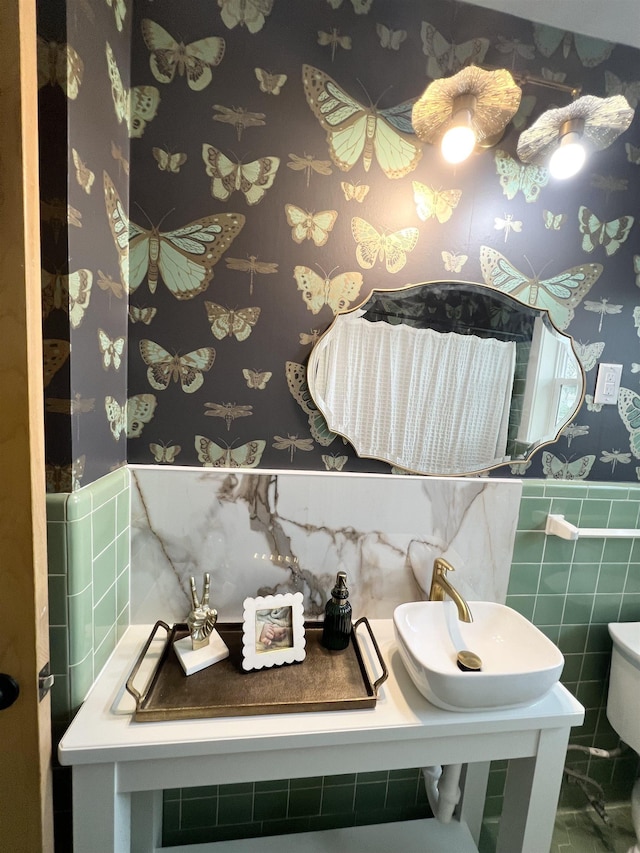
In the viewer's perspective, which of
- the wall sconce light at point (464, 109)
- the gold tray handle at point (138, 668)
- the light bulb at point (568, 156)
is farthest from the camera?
the light bulb at point (568, 156)

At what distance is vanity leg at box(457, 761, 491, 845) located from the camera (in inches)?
47.5

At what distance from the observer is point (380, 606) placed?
1202 millimetres

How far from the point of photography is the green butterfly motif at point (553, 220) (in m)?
1.18

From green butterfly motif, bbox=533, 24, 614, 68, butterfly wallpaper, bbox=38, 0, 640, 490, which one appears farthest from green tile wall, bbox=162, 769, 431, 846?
green butterfly motif, bbox=533, 24, 614, 68

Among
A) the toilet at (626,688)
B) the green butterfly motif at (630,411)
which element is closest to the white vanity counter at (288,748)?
the toilet at (626,688)

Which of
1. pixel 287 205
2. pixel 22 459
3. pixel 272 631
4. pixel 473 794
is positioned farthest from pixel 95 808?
pixel 287 205

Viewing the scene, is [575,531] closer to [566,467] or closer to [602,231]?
[566,467]

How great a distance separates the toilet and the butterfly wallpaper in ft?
3.24

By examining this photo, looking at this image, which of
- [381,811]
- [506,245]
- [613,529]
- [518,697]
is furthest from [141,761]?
[506,245]

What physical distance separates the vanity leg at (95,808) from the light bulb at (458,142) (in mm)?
1635

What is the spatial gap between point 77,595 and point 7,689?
17 centimetres

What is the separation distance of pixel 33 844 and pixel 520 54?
2255 mm

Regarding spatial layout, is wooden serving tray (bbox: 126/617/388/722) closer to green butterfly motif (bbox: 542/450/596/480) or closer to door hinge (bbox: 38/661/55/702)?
door hinge (bbox: 38/661/55/702)

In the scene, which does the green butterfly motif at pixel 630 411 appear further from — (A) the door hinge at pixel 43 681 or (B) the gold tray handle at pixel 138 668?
(A) the door hinge at pixel 43 681
